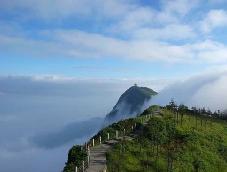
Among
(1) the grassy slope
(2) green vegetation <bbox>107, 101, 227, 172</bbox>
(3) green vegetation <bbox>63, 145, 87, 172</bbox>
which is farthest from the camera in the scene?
(2) green vegetation <bbox>107, 101, 227, 172</bbox>

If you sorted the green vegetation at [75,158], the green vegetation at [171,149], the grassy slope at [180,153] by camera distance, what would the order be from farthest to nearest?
the green vegetation at [171,149] < the grassy slope at [180,153] < the green vegetation at [75,158]

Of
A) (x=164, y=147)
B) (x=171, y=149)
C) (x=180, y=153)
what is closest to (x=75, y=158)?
(x=164, y=147)

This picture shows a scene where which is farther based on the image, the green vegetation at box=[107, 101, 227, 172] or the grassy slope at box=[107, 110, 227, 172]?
the green vegetation at box=[107, 101, 227, 172]

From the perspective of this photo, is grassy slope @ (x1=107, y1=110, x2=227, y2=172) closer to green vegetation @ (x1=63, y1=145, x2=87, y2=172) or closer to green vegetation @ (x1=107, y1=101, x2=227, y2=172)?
green vegetation @ (x1=107, y1=101, x2=227, y2=172)

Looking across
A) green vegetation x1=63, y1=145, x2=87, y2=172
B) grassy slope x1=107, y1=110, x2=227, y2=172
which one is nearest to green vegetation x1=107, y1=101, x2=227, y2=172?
grassy slope x1=107, y1=110, x2=227, y2=172

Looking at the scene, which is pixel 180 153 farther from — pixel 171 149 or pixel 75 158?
pixel 75 158

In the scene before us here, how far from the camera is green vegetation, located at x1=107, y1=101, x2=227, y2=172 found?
8725 cm

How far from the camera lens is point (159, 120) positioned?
11994 centimetres

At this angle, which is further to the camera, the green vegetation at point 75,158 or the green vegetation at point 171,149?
the green vegetation at point 171,149

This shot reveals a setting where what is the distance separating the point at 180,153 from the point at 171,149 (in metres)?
3.19

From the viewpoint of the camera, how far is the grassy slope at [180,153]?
8650 cm

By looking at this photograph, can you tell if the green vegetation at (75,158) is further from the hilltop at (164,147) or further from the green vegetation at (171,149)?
the green vegetation at (171,149)

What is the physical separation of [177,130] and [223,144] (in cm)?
1385

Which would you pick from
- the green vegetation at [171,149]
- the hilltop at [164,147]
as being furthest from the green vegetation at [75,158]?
the green vegetation at [171,149]
